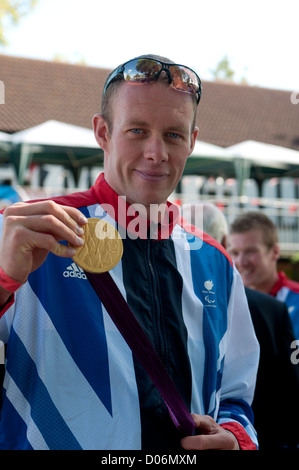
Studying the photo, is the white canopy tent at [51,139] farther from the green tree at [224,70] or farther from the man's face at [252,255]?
the green tree at [224,70]

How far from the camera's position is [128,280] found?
188cm

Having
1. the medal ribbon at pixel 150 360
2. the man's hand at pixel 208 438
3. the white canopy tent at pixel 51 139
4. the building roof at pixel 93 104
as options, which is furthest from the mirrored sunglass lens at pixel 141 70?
the building roof at pixel 93 104

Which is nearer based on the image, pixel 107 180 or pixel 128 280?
pixel 128 280

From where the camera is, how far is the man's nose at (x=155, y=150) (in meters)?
1.90

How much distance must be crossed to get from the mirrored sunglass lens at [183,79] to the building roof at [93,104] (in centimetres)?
2306

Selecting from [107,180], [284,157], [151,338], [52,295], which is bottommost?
[151,338]

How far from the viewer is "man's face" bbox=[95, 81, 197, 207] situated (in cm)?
190

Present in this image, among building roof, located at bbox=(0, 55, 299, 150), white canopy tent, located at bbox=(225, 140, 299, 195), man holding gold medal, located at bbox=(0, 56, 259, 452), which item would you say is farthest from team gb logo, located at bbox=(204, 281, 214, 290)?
building roof, located at bbox=(0, 55, 299, 150)

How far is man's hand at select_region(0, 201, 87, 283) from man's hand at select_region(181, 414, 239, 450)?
2.22 ft

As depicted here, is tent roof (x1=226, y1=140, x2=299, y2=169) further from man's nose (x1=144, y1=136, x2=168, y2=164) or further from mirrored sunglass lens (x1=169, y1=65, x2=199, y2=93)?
man's nose (x1=144, y1=136, x2=168, y2=164)
